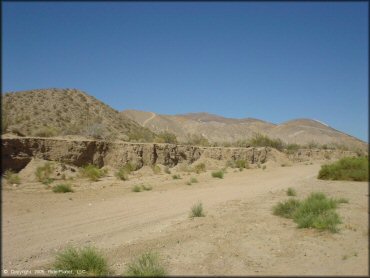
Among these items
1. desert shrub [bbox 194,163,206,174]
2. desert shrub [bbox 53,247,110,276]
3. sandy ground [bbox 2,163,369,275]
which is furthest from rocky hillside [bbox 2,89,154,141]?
desert shrub [bbox 53,247,110,276]

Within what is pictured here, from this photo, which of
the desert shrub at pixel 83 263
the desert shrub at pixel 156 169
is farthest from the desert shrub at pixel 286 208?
the desert shrub at pixel 156 169

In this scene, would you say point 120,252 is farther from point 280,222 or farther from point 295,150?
point 295,150

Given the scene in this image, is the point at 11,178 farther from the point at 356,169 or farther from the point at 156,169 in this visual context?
the point at 356,169

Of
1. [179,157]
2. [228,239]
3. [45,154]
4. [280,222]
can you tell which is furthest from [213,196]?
[179,157]

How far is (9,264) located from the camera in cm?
824

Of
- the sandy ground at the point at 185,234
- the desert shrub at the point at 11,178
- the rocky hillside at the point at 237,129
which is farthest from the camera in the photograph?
the rocky hillside at the point at 237,129

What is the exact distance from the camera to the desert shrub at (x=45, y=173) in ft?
73.2

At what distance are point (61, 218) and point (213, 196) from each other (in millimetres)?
7368

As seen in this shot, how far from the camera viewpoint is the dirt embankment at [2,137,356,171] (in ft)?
82.1

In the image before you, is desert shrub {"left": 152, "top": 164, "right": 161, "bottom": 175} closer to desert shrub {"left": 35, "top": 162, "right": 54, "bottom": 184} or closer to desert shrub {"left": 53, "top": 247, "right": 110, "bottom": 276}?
desert shrub {"left": 35, "top": 162, "right": 54, "bottom": 184}

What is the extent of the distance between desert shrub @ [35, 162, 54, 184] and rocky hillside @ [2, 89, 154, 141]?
11643 mm

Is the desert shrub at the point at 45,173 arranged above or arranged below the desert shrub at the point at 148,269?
above

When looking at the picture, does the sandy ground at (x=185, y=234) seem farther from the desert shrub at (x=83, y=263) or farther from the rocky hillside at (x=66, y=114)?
the rocky hillside at (x=66, y=114)

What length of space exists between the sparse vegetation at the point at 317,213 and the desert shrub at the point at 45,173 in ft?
49.8
